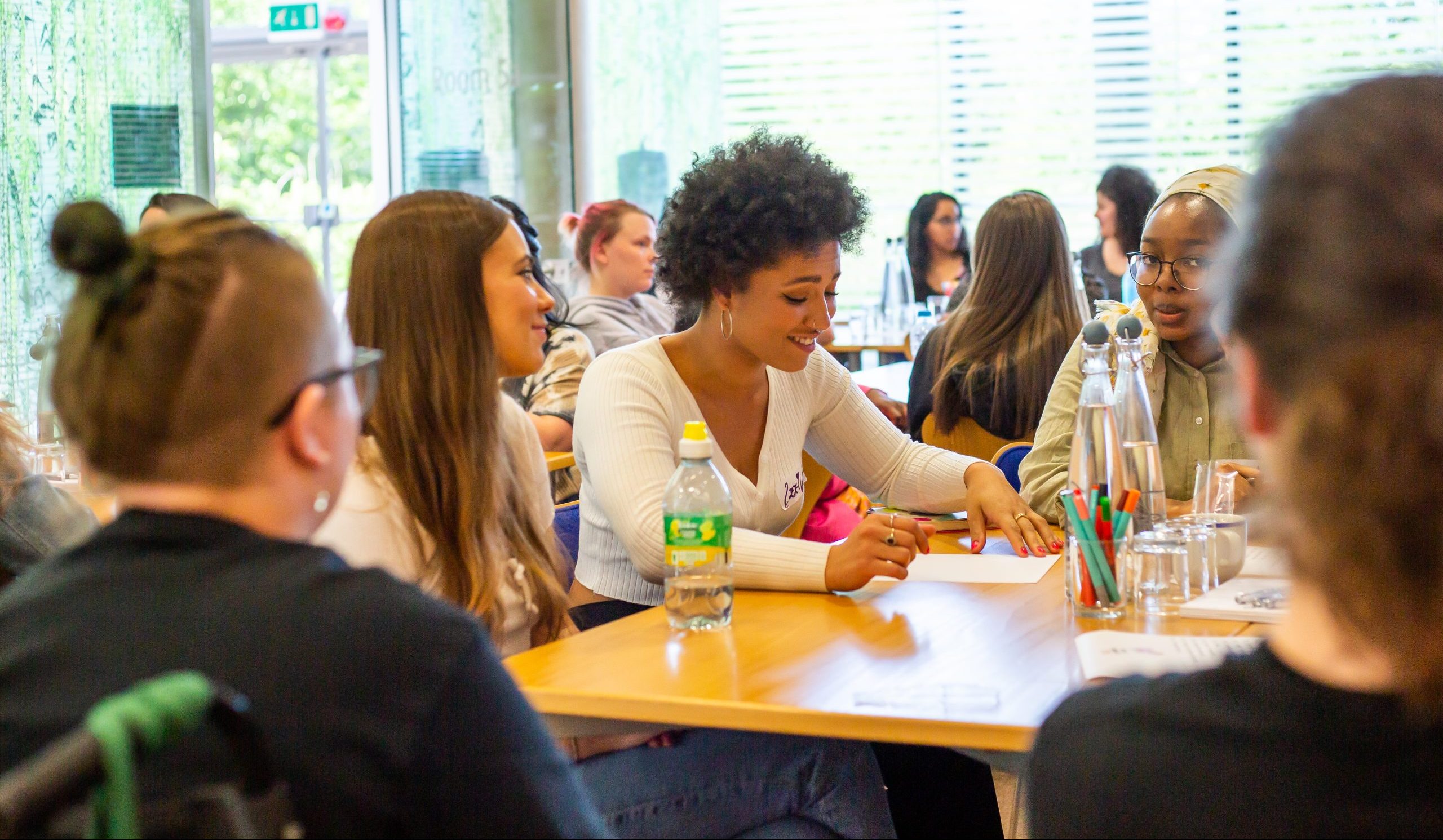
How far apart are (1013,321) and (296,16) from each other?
12.6 ft

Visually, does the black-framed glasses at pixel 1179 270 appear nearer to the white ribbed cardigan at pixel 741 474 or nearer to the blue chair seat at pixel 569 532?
the white ribbed cardigan at pixel 741 474

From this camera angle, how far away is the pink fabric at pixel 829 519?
2992 mm

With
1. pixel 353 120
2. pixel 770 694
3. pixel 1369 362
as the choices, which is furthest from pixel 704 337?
pixel 353 120

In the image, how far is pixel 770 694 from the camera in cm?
139

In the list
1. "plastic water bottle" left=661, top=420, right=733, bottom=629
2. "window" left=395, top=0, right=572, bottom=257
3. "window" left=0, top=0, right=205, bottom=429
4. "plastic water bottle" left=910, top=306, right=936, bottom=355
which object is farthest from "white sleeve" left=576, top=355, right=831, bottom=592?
"window" left=395, top=0, right=572, bottom=257

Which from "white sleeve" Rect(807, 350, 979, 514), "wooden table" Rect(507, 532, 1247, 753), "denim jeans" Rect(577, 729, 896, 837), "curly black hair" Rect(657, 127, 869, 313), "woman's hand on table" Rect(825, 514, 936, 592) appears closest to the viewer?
"wooden table" Rect(507, 532, 1247, 753)

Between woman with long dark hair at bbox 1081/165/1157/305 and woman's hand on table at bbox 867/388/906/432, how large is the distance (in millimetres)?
2337

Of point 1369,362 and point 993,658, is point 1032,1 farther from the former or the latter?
point 1369,362

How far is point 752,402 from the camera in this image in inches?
94.1

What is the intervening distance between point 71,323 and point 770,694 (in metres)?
0.77

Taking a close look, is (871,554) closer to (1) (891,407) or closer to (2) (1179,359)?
(2) (1179,359)

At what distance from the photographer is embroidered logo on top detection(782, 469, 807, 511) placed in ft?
7.78

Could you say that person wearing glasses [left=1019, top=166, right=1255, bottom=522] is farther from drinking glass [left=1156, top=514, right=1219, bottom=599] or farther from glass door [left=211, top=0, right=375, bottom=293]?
glass door [left=211, top=0, right=375, bottom=293]

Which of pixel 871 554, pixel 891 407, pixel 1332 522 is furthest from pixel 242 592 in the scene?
pixel 891 407
